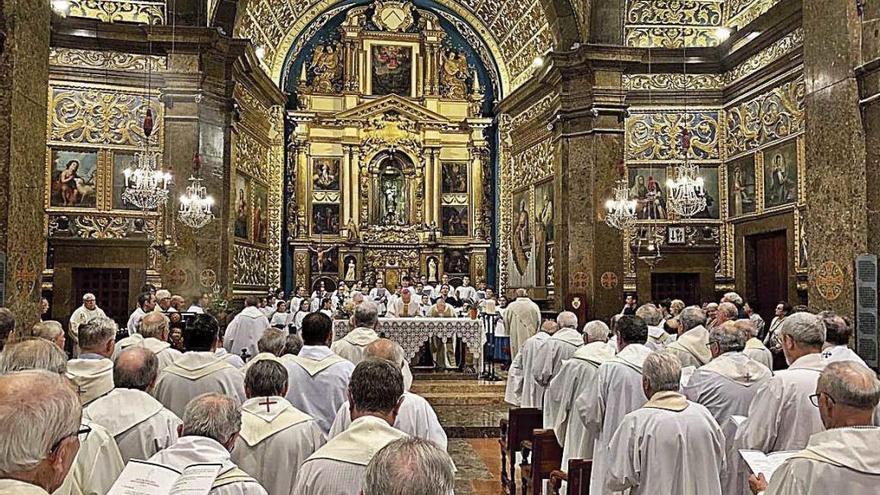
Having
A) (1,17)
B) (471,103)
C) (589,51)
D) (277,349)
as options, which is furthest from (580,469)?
(471,103)

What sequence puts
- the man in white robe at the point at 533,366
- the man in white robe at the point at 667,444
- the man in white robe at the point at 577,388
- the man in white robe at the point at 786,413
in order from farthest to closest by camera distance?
the man in white robe at the point at 533,366, the man in white robe at the point at 577,388, the man in white robe at the point at 786,413, the man in white robe at the point at 667,444

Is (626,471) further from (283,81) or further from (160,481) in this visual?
(283,81)

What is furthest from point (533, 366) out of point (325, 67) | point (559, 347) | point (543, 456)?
point (325, 67)

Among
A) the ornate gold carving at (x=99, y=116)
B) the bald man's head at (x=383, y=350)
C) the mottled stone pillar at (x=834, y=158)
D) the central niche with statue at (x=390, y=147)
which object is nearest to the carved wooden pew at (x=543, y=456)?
the bald man's head at (x=383, y=350)

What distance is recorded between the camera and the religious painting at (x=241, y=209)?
58.0 ft

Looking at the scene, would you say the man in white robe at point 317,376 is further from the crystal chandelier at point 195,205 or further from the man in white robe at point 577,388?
the crystal chandelier at point 195,205

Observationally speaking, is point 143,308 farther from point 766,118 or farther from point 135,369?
point 766,118

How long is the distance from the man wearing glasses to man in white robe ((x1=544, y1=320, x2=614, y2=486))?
471 centimetres

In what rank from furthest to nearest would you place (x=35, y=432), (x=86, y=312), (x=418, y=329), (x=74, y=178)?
1. (x=74, y=178)
2. (x=418, y=329)
3. (x=86, y=312)
4. (x=35, y=432)

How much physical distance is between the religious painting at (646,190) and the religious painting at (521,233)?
3539mm

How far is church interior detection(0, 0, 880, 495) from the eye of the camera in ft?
28.3

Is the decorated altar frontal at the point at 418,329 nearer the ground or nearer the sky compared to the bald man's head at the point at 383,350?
nearer the ground

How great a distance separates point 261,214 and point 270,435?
16.5 meters

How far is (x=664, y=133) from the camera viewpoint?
17328mm
